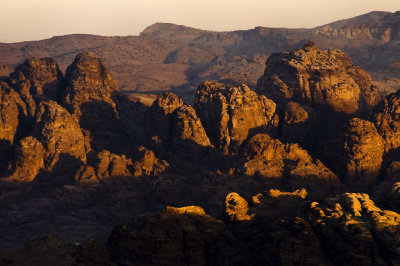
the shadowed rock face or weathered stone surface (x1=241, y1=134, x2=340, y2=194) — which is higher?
the shadowed rock face

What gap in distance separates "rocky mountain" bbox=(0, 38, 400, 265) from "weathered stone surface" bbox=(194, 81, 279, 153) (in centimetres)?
20

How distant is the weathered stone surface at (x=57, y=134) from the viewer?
A: 274ft

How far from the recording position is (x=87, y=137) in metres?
92.2

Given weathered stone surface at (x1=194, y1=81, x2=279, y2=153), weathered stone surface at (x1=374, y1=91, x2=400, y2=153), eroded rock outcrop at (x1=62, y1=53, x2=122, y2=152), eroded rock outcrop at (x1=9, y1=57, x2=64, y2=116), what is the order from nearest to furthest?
1. weathered stone surface at (x1=374, y1=91, x2=400, y2=153)
2. weathered stone surface at (x1=194, y1=81, x2=279, y2=153)
3. eroded rock outcrop at (x1=62, y1=53, x2=122, y2=152)
4. eroded rock outcrop at (x1=9, y1=57, x2=64, y2=116)

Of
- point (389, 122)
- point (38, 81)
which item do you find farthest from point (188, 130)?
point (38, 81)

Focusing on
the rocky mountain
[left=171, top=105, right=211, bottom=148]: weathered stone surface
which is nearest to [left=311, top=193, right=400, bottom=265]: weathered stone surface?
the rocky mountain

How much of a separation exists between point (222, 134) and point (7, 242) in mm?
36175

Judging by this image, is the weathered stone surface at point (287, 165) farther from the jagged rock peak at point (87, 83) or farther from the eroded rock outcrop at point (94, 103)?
the jagged rock peak at point (87, 83)

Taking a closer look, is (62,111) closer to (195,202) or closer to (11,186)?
(11,186)

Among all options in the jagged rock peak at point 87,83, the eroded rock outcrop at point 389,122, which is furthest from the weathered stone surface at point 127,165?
the eroded rock outcrop at point 389,122

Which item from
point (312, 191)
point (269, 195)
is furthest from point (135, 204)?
point (269, 195)

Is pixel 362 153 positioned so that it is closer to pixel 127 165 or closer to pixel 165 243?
pixel 127 165

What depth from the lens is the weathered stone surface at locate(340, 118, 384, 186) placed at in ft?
248

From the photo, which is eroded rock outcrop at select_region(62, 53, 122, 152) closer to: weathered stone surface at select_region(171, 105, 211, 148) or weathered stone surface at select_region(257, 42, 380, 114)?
weathered stone surface at select_region(171, 105, 211, 148)
